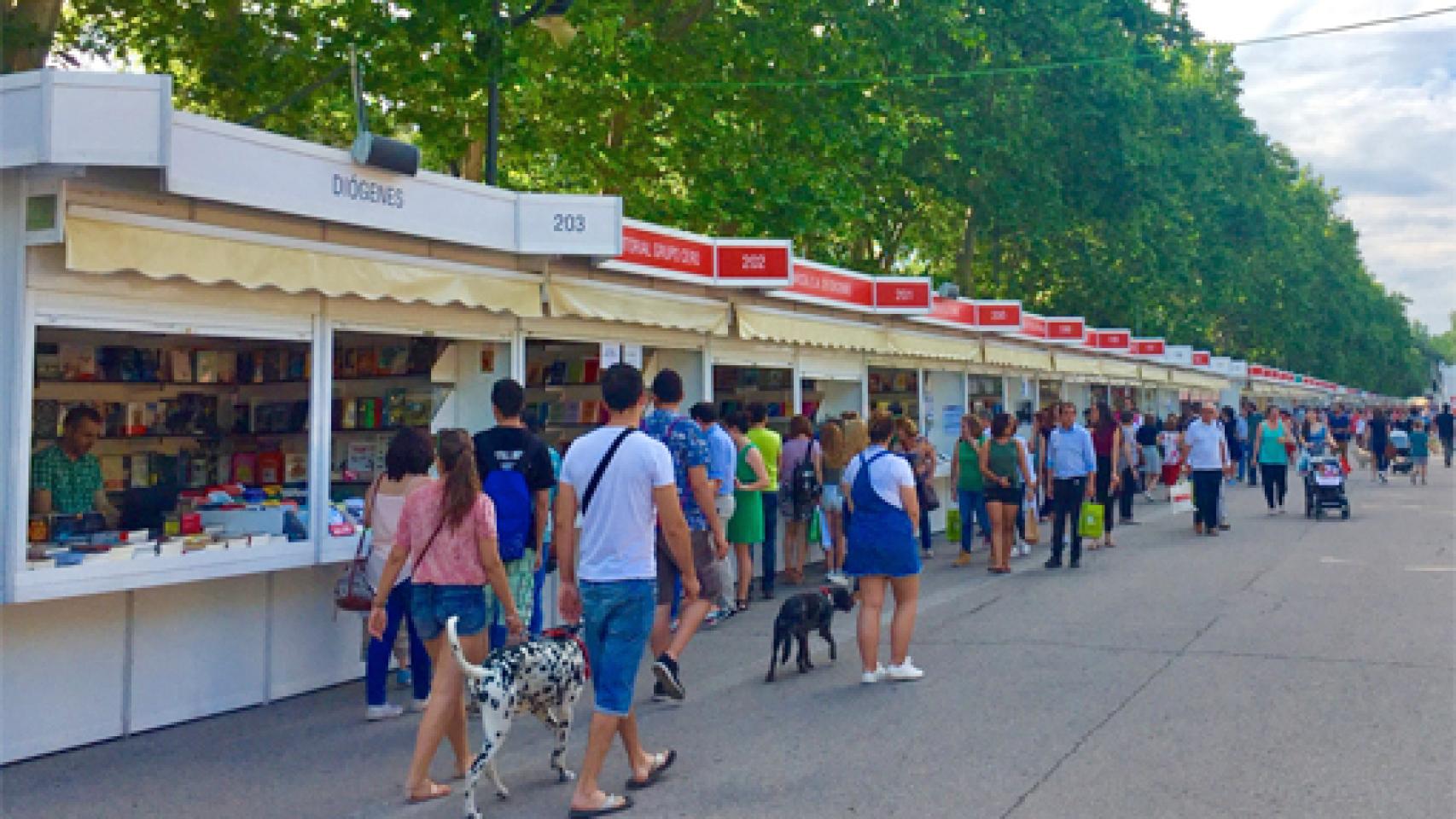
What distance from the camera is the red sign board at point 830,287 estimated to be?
13281 mm

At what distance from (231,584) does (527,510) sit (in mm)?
2104

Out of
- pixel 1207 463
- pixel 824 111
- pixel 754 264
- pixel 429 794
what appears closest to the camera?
pixel 429 794

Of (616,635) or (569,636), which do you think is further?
(569,636)

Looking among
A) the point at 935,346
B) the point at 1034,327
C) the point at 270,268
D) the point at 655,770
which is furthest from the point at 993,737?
the point at 1034,327

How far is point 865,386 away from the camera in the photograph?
15859mm

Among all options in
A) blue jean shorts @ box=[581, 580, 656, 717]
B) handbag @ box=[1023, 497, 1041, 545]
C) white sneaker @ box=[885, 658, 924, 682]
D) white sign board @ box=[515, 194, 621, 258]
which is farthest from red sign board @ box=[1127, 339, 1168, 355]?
blue jean shorts @ box=[581, 580, 656, 717]

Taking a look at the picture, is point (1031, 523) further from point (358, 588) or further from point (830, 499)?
point (358, 588)

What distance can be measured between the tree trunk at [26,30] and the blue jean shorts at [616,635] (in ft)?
A: 29.8

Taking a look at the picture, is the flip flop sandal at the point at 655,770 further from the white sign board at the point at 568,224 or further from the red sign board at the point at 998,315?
the red sign board at the point at 998,315

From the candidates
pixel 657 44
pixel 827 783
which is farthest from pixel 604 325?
pixel 657 44

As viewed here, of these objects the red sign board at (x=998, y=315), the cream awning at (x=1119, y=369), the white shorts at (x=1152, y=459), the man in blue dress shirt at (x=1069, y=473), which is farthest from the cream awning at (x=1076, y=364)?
the man in blue dress shirt at (x=1069, y=473)

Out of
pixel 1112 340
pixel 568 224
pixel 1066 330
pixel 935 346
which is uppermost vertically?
pixel 1112 340

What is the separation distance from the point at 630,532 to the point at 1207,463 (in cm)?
1251

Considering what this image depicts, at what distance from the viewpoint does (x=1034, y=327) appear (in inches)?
868
